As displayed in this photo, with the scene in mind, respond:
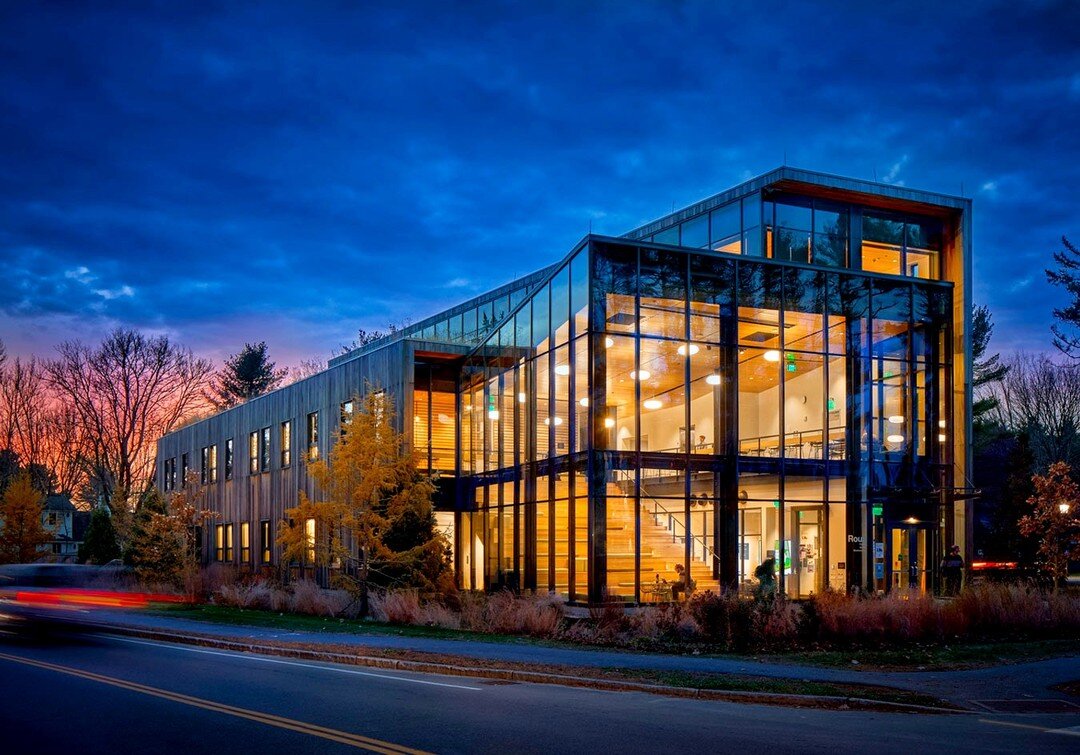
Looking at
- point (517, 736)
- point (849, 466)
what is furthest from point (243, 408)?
point (517, 736)

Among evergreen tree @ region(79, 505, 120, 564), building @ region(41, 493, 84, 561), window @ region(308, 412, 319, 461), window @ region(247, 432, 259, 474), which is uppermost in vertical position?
window @ region(308, 412, 319, 461)

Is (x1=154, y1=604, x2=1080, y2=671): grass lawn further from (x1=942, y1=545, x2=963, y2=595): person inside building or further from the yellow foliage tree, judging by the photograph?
Answer: (x1=942, y1=545, x2=963, y2=595): person inside building

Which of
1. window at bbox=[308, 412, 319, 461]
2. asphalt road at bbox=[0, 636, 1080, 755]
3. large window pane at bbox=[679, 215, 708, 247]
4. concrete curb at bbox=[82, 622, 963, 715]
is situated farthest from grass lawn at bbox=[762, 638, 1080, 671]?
window at bbox=[308, 412, 319, 461]

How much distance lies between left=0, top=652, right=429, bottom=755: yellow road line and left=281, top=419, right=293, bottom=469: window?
2641 centimetres

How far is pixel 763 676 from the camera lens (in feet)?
49.5

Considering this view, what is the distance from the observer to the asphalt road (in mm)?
9992

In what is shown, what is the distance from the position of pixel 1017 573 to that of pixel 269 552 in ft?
97.3

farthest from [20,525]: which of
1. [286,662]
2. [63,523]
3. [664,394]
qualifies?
[63,523]

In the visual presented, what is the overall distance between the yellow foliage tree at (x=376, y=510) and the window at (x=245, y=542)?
18152mm

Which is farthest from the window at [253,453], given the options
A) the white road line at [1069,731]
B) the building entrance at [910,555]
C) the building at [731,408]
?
the white road line at [1069,731]

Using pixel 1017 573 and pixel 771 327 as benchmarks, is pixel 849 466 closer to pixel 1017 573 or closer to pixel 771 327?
pixel 771 327

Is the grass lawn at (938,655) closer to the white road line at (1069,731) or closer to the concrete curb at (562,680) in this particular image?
the concrete curb at (562,680)

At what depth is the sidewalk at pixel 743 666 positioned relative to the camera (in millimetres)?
14211

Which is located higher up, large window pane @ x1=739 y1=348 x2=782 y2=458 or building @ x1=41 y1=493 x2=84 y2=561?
large window pane @ x1=739 y1=348 x2=782 y2=458
